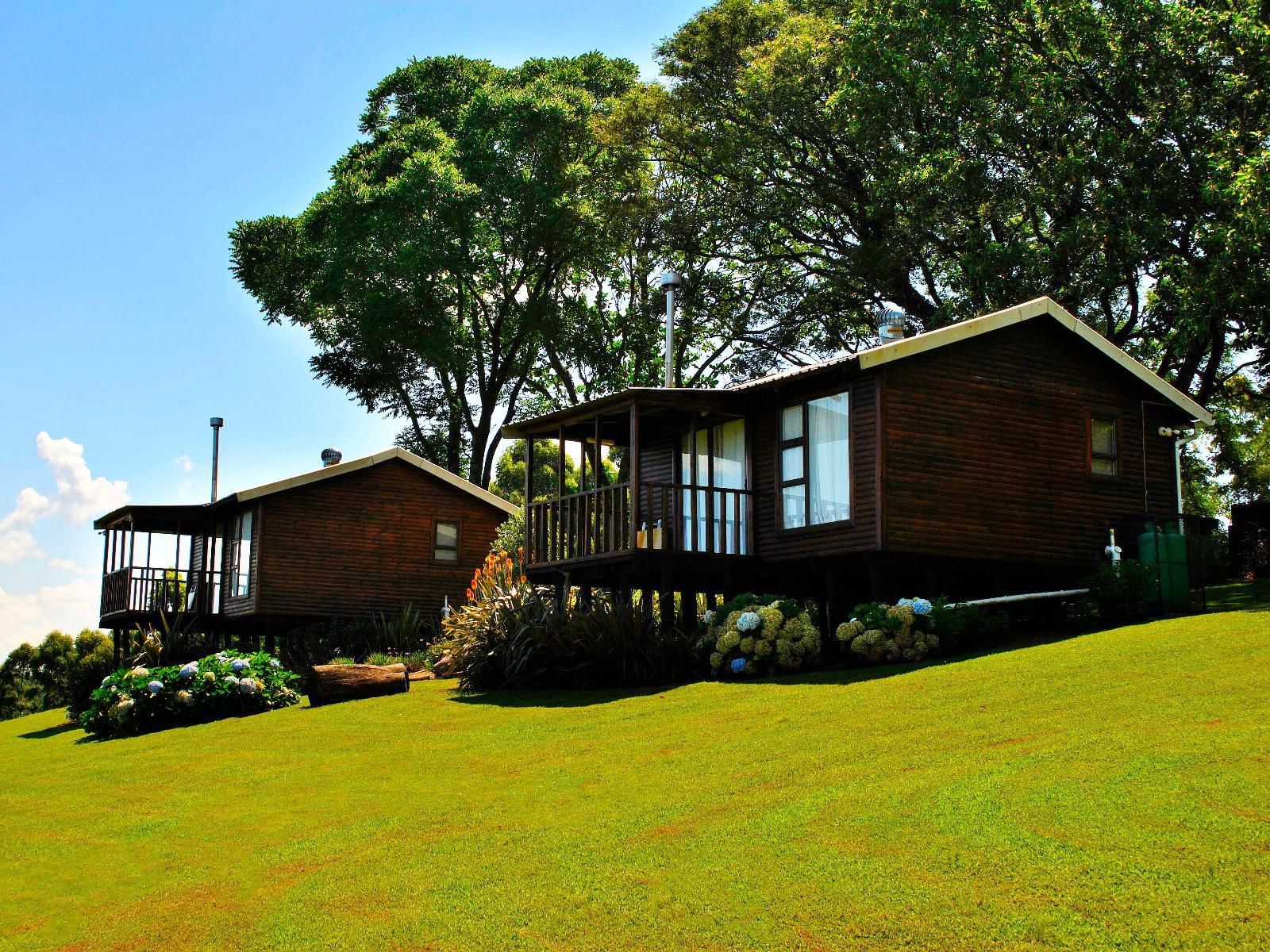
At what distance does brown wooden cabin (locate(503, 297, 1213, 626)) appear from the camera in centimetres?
2173

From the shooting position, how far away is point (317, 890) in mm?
9977

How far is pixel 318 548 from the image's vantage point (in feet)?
112

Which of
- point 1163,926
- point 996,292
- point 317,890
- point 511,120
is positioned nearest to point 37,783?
point 317,890

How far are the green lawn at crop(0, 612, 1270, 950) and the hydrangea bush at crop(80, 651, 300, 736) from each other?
533 centimetres

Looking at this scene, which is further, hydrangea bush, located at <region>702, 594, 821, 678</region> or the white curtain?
the white curtain

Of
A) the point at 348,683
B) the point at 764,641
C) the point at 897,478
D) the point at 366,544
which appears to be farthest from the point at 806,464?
the point at 366,544

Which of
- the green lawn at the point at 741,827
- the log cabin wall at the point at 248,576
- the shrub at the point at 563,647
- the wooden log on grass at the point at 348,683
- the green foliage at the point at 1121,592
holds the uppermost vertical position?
the log cabin wall at the point at 248,576

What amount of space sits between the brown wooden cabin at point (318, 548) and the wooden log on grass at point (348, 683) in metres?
11.1

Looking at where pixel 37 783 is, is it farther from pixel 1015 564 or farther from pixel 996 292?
pixel 996 292

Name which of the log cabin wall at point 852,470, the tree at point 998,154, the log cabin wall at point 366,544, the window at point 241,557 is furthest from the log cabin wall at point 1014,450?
the window at point 241,557

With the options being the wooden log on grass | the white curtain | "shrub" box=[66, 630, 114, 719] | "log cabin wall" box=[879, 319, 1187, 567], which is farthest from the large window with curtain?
"shrub" box=[66, 630, 114, 719]

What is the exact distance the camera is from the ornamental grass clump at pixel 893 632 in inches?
763

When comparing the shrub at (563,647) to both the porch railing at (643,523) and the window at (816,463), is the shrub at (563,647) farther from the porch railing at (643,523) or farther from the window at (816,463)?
the window at (816,463)

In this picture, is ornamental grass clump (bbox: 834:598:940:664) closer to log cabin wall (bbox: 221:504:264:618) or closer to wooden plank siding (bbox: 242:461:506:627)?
wooden plank siding (bbox: 242:461:506:627)
